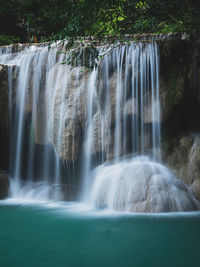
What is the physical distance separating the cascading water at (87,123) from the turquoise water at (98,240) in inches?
53.5

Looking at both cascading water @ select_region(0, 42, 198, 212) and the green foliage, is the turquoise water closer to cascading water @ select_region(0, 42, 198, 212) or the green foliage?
cascading water @ select_region(0, 42, 198, 212)

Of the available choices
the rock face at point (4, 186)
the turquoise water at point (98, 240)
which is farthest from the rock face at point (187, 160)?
the rock face at point (4, 186)

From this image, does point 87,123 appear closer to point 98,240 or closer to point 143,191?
point 143,191

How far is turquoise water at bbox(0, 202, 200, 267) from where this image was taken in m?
3.39

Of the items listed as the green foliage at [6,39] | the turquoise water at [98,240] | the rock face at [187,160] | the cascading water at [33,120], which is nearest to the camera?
the turquoise water at [98,240]

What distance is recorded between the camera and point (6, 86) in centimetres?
1013

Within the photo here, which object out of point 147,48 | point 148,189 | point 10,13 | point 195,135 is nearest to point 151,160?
point 195,135

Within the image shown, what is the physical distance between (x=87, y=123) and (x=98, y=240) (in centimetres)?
509

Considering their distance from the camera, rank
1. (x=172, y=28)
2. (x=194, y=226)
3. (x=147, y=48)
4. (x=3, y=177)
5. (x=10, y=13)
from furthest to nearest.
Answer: (x=10, y=13) < (x=172, y=28) < (x=3, y=177) < (x=147, y=48) < (x=194, y=226)

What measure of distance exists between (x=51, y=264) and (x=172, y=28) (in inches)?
474

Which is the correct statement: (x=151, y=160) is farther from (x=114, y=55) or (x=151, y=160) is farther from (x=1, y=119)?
(x=1, y=119)

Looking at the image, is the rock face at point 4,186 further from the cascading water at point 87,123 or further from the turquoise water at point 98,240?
the turquoise water at point 98,240

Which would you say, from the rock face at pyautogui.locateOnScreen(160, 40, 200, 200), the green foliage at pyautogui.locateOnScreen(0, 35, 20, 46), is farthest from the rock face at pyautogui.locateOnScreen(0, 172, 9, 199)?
the green foliage at pyautogui.locateOnScreen(0, 35, 20, 46)

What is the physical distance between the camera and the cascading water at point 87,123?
8.18 metres
